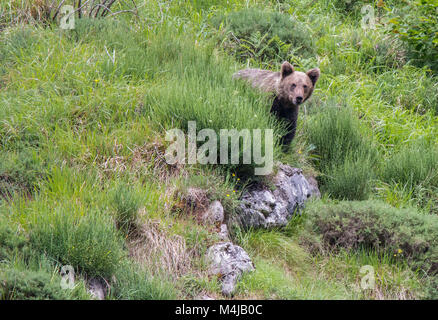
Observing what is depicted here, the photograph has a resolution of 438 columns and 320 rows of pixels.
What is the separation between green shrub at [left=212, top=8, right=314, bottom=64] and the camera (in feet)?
27.5

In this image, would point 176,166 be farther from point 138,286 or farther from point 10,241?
point 10,241

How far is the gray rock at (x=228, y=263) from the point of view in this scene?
461cm

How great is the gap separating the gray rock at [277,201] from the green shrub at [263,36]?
8.93 ft

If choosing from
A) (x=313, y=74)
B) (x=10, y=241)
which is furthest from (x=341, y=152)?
(x=10, y=241)

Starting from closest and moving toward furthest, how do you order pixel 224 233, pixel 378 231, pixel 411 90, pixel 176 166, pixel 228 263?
pixel 228 263, pixel 224 233, pixel 378 231, pixel 176 166, pixel 411 90

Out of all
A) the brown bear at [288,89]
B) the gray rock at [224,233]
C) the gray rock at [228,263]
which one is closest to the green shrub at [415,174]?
the brown bear at [288,89]

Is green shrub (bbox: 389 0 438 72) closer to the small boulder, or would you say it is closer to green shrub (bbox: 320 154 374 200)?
green shrub (bbox: 320 154 374 200)

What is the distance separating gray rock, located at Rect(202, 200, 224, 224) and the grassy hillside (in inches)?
3.6

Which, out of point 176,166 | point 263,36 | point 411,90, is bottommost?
point 176,166

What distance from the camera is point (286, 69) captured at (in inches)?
257

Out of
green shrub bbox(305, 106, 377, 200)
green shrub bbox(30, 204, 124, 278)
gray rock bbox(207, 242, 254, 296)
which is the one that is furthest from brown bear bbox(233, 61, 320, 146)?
green shrub bbox(30, 204, 124, 278)

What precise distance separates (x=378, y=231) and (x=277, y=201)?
104cm

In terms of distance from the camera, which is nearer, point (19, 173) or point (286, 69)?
point (19, 173)

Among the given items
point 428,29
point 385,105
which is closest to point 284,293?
point 385,105
